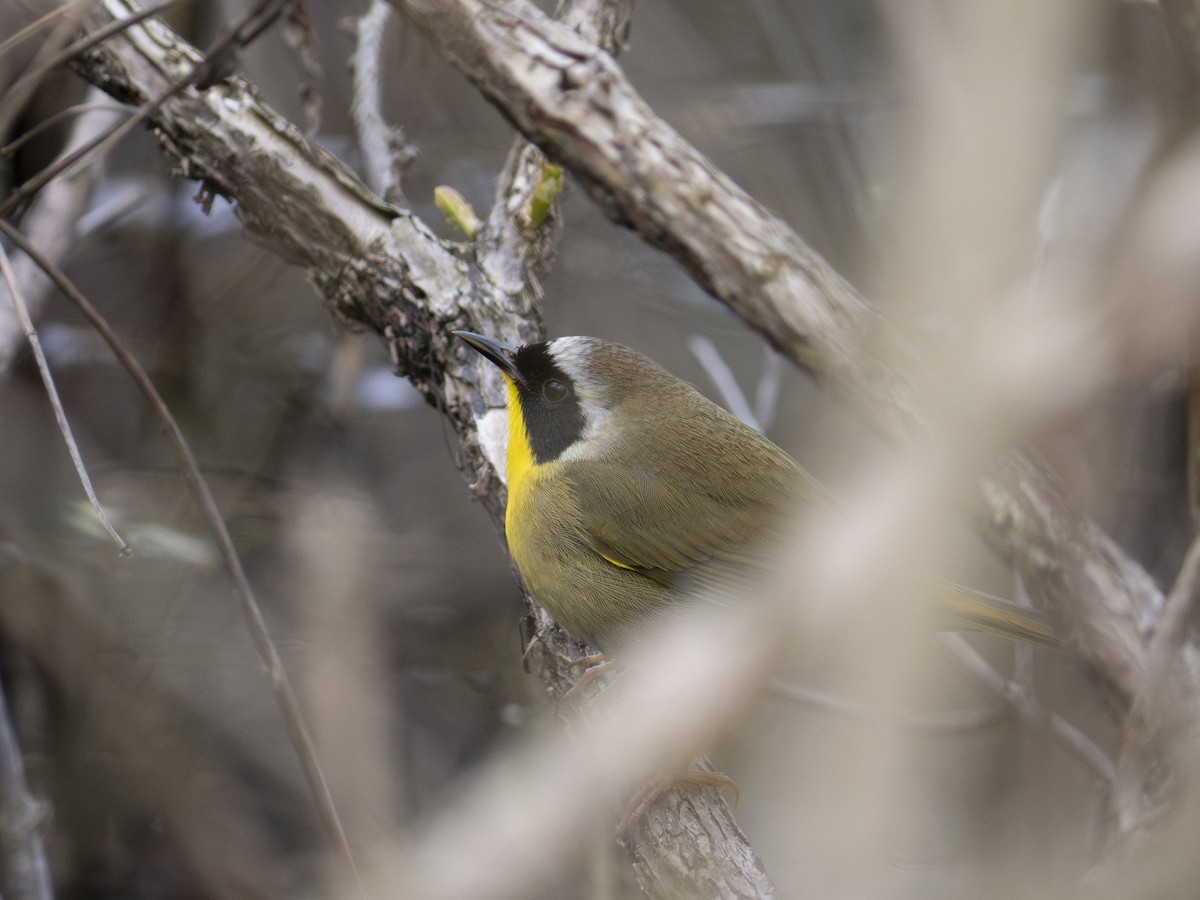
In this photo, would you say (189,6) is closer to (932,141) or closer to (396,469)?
(396,469)

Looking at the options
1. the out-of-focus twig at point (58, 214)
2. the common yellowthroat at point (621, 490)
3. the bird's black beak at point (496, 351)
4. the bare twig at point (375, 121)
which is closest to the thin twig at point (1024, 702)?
the common yellowthroat at point (621, 490)

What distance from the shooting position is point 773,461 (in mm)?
3176

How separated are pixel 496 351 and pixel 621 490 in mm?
573

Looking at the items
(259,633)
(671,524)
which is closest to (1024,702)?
(671,524)

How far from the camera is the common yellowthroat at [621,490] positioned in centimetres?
299

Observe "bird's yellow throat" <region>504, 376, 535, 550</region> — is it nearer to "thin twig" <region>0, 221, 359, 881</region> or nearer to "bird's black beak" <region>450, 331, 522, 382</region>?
"bird's black beak" <region>450, 331, 522, 382</region>

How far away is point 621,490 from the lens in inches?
122

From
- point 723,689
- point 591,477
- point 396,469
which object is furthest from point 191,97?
point 723,689

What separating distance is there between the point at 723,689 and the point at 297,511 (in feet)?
13.5

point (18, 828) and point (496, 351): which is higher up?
point (496, 351)

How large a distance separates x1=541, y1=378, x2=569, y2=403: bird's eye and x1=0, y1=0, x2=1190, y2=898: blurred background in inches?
32.3

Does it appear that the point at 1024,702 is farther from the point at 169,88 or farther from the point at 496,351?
the point at 169,88

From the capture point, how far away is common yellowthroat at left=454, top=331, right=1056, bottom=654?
9.81 ft

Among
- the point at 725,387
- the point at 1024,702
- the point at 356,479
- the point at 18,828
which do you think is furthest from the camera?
the point at 356,479
